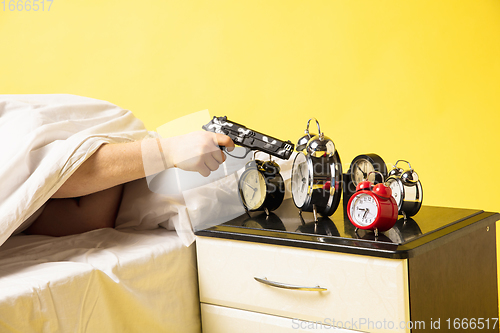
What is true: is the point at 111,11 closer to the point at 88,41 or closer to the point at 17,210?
the point at 88,41

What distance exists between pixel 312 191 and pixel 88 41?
1.81 metres

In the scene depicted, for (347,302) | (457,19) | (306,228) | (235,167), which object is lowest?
(347,302)

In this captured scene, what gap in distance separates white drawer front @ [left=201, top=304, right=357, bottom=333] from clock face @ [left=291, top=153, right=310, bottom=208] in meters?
0.26

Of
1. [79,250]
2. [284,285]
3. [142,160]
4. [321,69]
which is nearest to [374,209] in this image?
[284,285]

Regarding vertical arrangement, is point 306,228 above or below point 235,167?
below

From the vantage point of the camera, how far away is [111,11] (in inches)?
86.3

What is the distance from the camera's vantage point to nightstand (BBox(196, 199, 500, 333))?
74 centimetres

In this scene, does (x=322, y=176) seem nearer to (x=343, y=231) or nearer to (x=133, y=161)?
(x=343, y=231)

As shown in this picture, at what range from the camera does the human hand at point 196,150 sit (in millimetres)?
968

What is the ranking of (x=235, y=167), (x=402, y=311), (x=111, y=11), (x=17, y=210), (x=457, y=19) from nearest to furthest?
(x=402, y=311) < (x=17, y=210) < (x=235, y=167) < (x=457, y=19) < (x=111, y=11)

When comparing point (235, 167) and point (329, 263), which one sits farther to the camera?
point (235, 167)

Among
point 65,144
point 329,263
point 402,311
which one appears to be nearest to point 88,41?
point 65,144

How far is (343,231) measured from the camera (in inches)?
33.4

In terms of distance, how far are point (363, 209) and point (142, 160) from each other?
0.50 metres
